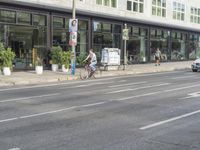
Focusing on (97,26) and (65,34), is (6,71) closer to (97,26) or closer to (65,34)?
(65,34)

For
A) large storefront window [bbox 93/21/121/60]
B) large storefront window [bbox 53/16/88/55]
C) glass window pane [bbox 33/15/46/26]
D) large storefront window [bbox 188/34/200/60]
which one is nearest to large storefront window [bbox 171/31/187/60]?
large storefront window [bbox 188/34/200/60]

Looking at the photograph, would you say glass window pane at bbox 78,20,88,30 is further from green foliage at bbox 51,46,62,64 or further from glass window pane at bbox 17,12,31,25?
glass window pane at bbox 17,12,31,25

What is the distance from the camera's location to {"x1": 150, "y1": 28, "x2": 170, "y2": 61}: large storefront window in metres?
48.9

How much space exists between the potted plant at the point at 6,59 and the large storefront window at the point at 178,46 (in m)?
30.7

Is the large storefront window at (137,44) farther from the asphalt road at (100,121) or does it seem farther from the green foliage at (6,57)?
the asphalt road at (100,121)

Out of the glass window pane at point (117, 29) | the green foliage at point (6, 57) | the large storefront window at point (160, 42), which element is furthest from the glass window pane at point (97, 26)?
the green foliage at point (6, 57)

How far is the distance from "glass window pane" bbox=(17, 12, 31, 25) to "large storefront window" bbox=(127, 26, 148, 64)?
14683 mm

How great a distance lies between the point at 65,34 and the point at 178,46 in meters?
24.3

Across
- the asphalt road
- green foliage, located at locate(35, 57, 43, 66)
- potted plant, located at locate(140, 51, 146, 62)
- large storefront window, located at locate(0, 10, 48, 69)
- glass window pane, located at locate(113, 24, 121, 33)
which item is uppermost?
glass window pane, located at locate(113, 24, 121, 33)

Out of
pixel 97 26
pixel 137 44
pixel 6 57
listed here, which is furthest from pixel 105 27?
pixel 6 57

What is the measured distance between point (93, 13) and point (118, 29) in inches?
211

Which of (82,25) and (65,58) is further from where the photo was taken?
(82,25)

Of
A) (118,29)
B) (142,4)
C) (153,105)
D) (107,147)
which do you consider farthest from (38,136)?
(142,4)

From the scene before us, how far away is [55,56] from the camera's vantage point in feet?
102
